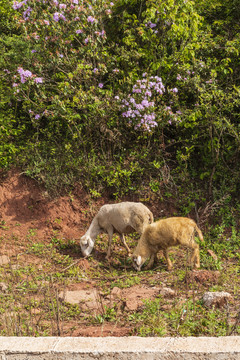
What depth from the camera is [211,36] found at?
10.4 meters

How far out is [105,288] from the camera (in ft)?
20.5

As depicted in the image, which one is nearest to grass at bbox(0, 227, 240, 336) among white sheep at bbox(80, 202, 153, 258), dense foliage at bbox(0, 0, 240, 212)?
white sheep at bbox(80, 202, 153, 258)

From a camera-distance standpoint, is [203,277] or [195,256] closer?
[203,277]

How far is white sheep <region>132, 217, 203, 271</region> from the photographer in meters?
6.61

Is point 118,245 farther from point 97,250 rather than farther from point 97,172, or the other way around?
point 97,172

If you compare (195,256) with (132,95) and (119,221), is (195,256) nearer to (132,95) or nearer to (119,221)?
(119,221)

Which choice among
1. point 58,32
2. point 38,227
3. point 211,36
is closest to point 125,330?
point 38,227

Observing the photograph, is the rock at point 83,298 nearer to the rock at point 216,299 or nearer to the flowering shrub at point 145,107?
the rock at point 216,299

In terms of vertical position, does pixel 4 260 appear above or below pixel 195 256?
above

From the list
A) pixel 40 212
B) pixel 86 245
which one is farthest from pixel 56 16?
pixel 86 245

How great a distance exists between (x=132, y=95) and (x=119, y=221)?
3129 millimetres

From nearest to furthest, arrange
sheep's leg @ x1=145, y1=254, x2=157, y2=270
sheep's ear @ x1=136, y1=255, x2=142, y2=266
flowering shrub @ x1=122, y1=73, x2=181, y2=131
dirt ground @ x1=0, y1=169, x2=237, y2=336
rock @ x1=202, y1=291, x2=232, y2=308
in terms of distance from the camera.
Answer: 1. rock @ x1=202, y1=291, x2=232, y2=308
2. sheep's ear @ x1=136, y1=255, x2=142, y2=266
3. sheep's leg @ x1=145, y1=254, x2=157, y2=270
4. dirt ground @ x1=0, y1=169, x2=237, y2=336
5. flowering shrub @ x1=122, y1=73, x2=181, y2=131

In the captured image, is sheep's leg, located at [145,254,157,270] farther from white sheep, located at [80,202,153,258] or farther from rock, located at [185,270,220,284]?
rock, located at [185,270,220,284]

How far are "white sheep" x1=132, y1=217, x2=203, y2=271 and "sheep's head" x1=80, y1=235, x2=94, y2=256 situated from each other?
1.13 m
